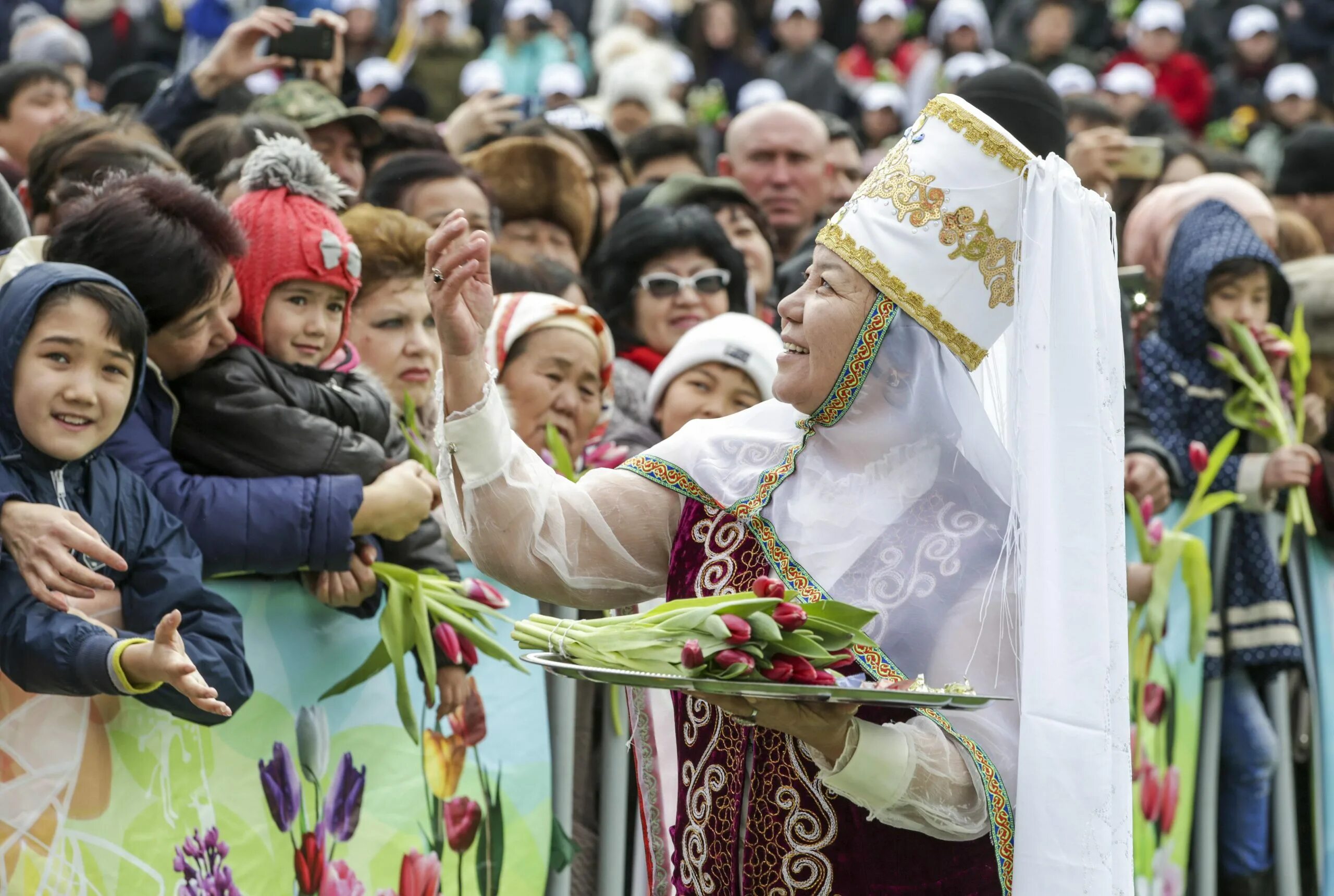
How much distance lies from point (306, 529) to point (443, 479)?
74cm

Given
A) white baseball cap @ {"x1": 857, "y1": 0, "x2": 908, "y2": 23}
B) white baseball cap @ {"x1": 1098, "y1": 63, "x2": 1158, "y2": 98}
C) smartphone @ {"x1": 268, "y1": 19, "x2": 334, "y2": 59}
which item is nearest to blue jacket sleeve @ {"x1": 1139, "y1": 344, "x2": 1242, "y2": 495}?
smartphone @ {"x1": 268, "y1": 19, "x2": 334, "y2": 59}

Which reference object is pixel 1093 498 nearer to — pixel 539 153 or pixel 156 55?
pixel 539 153

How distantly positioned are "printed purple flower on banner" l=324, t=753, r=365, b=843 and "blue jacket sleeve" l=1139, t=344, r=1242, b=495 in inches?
127

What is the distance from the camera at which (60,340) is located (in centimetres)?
330

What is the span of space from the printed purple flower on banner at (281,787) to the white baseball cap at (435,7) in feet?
32.3

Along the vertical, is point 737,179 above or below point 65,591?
above

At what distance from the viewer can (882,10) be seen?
49.8 feet

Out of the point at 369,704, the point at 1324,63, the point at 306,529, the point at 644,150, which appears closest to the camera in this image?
the point at 306,529

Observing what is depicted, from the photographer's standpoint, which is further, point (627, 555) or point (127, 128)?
point (127, 128)

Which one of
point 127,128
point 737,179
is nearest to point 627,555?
point 127,128

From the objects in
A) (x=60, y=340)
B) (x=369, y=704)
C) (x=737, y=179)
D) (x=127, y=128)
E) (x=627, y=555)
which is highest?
(x=737, y=179)

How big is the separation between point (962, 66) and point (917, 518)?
10844 mm

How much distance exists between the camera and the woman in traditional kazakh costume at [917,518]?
3010 millimetres

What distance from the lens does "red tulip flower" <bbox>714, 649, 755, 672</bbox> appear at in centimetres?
268
